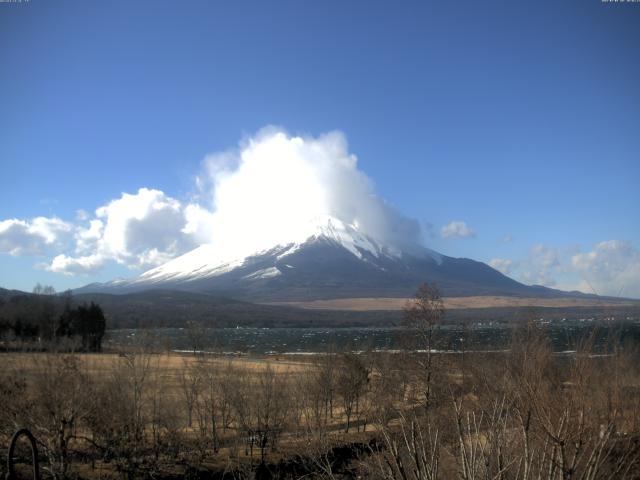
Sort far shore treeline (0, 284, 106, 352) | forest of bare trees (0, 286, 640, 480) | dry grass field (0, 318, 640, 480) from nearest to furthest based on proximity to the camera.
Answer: forest of bare trees (0, 286, 640, 480)
dry grass field (0, 318, 640, 480)
far shore treeline (0, 284, 106, 352)

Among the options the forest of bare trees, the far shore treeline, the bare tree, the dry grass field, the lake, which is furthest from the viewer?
the far shore treeline

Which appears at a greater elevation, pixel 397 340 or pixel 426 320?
pixel 426 320

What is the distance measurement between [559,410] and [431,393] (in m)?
25.2

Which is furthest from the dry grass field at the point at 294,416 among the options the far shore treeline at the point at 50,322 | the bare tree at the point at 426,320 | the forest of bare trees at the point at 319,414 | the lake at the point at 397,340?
the far shore treeline at the point at 50,322

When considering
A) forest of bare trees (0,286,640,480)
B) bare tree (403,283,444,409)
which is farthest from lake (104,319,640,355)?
forest of bare trees (0,286,640,480)

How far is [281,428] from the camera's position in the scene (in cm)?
3117

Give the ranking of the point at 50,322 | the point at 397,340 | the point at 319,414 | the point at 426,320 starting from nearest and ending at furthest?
the point at 319,414, the point at 426,320, the point at 397,340, the point at 50,322

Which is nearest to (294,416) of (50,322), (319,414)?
(319,414)

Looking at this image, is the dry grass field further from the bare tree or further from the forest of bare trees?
the bare tree

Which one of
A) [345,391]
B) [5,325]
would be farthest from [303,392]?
[5,325]

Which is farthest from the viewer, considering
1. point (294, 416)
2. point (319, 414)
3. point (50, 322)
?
point (50, 322)

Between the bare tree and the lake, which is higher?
the bare tree

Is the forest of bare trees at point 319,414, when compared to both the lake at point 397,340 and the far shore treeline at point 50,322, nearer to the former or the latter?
the lake at point 397,340

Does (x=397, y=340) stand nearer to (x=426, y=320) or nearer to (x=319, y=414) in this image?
(x=426, y=320)
